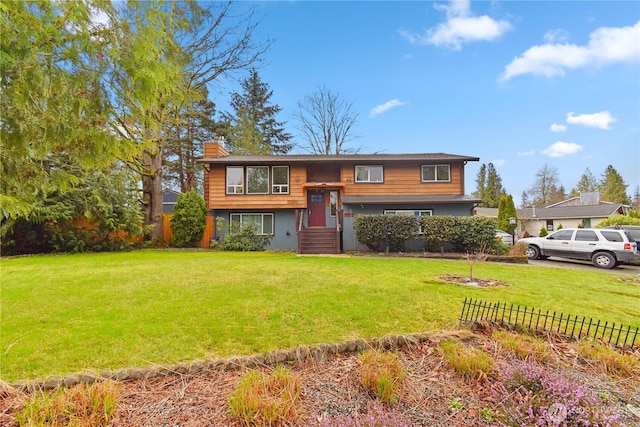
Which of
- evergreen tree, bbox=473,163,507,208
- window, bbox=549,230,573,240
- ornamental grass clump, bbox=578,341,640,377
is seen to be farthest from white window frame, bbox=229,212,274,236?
evergreen tree, bbox=473,163,507,208

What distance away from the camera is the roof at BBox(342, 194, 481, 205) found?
1485 cm

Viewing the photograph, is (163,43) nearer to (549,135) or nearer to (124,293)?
(124,293)

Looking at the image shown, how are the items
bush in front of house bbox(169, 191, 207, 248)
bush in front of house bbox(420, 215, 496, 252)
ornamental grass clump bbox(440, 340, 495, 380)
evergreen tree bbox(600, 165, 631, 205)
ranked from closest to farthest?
ornamental grass clump bbox(440, 340, 495, 380), bush in front of house bbox(420, 215, 496, 252), bush in front of house bbox(169, 191, 207, 248), evergreen tree bbox(600, 165, 631, 205)

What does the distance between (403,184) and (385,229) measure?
3.80 metres

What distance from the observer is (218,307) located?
495cm

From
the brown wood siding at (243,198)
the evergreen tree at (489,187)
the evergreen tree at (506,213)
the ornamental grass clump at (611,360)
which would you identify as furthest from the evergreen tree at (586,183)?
the ornamental grass clump at (611,360)

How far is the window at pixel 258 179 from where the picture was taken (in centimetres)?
1619

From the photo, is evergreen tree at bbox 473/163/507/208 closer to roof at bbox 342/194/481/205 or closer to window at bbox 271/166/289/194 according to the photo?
roof at bbox 342/194/481/205

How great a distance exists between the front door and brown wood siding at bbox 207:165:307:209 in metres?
0.67

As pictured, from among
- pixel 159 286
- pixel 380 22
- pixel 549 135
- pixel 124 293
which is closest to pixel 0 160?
pixel 124 293

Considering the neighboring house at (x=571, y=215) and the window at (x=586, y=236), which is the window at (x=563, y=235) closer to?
the window at (x=586, y=236)

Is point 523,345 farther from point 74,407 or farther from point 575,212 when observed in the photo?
point 575,212

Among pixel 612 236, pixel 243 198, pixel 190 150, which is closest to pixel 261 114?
pixel 190 150

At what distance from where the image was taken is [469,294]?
5977 mm
